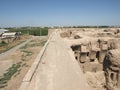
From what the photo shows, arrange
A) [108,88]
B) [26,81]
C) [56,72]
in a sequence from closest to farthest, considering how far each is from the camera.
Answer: [26,81] → [56,72] → [108,88]

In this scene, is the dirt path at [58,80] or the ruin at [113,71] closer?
the dirt path at [58,80]

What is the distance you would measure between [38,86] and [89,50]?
13.9 metres

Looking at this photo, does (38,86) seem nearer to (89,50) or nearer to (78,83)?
(78,83)

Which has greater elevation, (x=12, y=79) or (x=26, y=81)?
(x=26, y=81)

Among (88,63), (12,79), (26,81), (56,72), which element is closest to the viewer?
(26,81)

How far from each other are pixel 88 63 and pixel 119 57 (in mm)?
8844

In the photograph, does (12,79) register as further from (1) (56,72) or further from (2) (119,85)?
(2) (119,85)

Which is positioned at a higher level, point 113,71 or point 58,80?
point 58,80

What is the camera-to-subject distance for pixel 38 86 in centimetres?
652

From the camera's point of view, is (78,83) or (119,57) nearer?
(78,83)

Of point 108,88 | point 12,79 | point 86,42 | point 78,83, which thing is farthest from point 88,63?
point 78,83

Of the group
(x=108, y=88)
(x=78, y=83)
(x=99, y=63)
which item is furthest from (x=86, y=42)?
(x=78, y=83)

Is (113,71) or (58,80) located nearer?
(58,80)

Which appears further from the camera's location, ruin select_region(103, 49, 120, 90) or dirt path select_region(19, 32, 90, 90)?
ruin select_region(103, 49, 120, 90)
